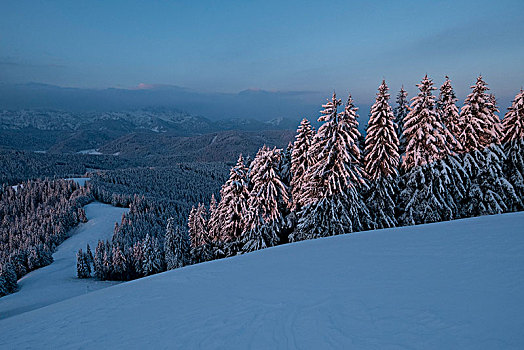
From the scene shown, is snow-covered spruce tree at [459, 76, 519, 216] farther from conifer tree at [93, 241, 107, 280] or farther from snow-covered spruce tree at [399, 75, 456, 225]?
conifer tree at [93, 241, 107, 280]

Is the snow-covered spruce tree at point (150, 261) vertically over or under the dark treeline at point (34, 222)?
over

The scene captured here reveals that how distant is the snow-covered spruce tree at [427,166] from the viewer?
677 inches

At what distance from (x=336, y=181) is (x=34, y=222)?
130648 mm

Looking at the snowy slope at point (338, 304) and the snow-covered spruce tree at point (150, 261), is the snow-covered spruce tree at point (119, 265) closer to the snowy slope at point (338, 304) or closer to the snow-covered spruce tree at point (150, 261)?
the snow-covered spruce tree at point (150, 261)

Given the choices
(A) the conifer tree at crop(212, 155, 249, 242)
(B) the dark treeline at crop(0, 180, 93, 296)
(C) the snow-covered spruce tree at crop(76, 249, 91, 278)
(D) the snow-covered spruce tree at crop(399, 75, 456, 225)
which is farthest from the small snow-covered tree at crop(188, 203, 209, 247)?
(C) the snow-covered spruce tree at crop(76, 249, 91, 278)

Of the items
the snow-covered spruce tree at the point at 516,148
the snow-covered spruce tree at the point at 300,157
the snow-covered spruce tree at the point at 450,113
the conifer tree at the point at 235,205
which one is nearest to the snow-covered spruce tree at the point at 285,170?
the snow-covered spruce tree at the point at 300,157

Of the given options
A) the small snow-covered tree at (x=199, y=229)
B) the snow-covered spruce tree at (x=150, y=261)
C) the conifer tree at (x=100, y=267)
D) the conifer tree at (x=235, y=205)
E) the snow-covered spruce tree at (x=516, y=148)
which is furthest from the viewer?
the conifer tree at (x=100, y=267)

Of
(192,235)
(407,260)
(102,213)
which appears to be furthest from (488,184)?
(102,213)

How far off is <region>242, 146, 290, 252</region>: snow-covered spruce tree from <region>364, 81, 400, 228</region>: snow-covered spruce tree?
7.33 meters

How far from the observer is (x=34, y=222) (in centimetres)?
10194

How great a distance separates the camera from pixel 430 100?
1738 cm

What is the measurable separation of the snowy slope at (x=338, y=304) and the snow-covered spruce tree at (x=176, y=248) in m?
29.1

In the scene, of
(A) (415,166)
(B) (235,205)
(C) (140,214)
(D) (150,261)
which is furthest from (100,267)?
(A) (415,166)

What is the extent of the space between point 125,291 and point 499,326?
11.1m
